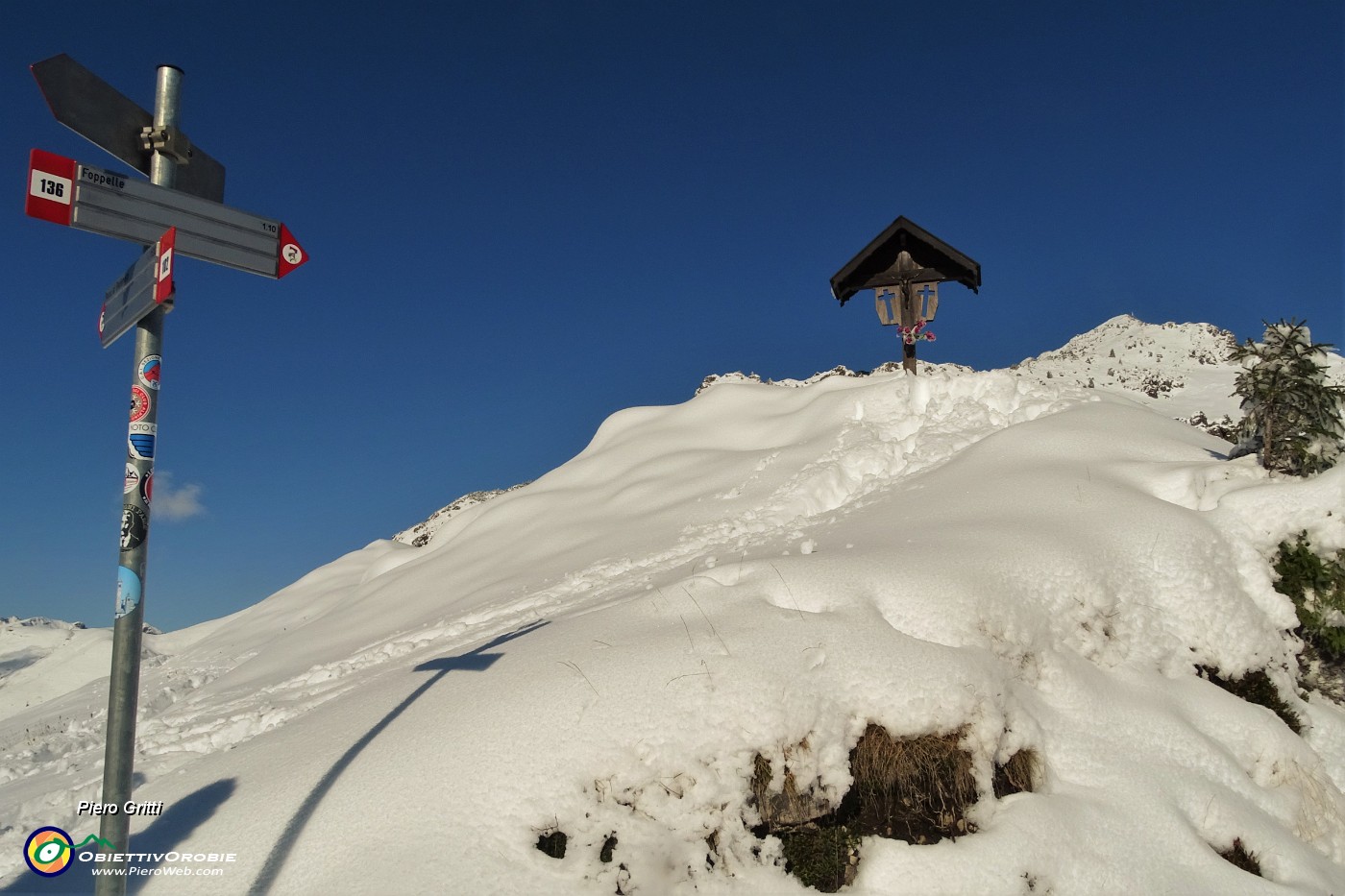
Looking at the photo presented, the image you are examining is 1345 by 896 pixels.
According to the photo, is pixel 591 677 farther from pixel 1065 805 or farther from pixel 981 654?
pixel 1065 805

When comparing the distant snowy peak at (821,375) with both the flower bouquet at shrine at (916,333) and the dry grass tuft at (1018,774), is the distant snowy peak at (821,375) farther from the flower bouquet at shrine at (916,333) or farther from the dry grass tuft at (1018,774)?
the dry grass tuft at (1018,774)

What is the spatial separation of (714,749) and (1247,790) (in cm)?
337

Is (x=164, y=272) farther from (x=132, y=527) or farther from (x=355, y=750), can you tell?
(x=355, y=750)

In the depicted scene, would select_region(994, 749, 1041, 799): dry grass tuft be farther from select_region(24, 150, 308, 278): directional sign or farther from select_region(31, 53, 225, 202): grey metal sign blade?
select_region(31, 53, 225, 202): grey metal sign blade

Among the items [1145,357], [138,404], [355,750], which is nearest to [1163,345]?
[1145,357]

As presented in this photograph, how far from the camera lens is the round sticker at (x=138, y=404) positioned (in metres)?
3.68

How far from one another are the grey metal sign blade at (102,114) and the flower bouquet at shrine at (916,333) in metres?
12.2

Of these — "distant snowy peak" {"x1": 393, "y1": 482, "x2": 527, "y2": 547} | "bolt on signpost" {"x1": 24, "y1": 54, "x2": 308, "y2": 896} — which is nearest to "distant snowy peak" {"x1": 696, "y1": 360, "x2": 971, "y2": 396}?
"distant snowy peak" {"x1": 393, "y1": 482, "x2": 527, "y2": 547}

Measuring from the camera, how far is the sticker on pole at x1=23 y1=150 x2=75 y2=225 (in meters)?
3.49

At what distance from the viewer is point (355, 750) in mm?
4770

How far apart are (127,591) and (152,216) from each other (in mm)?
1842

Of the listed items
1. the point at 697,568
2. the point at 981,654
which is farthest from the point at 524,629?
the point at 981,654

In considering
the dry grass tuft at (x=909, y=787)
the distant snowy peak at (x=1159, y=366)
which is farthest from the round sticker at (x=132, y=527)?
the distant snowy peak at (x=1159, y=366)

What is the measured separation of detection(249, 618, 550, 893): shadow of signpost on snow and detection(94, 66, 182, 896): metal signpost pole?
2.26ft
